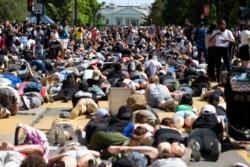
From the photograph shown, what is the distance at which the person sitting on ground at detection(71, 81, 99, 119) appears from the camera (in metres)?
15.9

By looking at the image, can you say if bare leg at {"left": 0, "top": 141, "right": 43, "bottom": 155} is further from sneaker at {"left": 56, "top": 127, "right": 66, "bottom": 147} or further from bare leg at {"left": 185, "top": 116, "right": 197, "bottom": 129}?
bare leg at {"left": 185, "top": 116, "right": 197, "bottom": 129}

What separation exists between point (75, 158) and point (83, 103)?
620 centimetres

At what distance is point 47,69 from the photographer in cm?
2462

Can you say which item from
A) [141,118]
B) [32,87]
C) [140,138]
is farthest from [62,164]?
[32,87]

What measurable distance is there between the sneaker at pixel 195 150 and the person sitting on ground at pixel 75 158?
1.67m

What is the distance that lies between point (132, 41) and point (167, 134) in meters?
36.4

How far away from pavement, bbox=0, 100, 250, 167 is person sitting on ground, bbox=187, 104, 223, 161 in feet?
0.59

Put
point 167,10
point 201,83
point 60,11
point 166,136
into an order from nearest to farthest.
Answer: point 166,136 → point 201,83 → point 60,11 → point 167,10

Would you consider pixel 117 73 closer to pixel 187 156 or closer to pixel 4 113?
pixel 4 113

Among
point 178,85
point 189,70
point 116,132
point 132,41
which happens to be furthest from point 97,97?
point 132,41

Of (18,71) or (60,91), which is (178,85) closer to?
(60,91)

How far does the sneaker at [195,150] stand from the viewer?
11.2 metres

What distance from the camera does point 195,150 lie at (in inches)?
440

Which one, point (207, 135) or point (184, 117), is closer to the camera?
point (207, 135)
